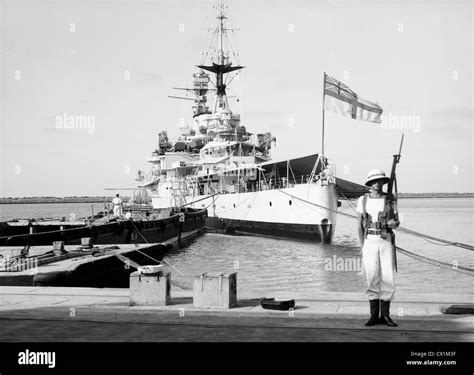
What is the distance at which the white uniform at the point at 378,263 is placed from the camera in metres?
6.33

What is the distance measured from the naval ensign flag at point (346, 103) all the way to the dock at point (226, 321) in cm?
1451

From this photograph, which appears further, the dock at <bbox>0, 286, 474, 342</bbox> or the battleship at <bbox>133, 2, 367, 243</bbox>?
the battleship at <bbox>133, 2, 367, 243</bbox>

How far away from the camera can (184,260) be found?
29359mm

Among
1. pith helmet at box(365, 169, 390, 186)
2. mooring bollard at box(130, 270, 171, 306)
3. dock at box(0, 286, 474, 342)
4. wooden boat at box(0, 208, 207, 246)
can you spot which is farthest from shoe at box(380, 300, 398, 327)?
wooden boat at box(0, 208, 207, 246)

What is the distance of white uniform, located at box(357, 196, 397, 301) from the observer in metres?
6.33

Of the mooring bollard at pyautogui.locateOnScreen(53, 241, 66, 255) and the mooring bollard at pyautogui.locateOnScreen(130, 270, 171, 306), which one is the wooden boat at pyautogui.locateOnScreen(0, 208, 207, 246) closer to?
the mooring bollard at pyautogui.locateOnScreen(53, 241, 66, 255)

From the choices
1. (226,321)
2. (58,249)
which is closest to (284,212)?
(58,249)

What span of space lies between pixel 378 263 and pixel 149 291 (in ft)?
10.2

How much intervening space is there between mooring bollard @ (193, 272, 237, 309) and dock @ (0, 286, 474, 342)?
15cm

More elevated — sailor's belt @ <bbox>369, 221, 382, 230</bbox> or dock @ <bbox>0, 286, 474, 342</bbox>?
sailor's belt @ <bbox>369, 221, 382, 230</bbox>

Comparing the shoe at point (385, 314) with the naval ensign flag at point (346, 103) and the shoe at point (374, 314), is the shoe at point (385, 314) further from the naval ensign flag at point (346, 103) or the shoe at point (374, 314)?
the naval ensign flag at point (346, 103)

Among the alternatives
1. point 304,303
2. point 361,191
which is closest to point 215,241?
point 361,191
